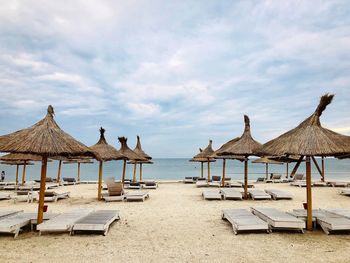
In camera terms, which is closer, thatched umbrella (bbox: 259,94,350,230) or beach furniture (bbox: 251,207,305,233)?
thatched umbrella (bbox: 259,94,350,230)

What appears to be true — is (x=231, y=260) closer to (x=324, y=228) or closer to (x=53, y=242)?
(x=324, y=228)

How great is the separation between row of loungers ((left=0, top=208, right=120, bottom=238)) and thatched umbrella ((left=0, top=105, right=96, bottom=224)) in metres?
0.39

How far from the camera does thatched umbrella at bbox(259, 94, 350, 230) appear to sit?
6.18 metres

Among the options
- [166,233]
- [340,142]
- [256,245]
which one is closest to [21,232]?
[166,233]

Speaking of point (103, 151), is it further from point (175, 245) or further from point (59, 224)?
point (175, 245)

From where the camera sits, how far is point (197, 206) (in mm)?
10445

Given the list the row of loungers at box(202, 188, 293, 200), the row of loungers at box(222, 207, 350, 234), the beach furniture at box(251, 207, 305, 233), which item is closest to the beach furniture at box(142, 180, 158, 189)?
the row of loungers at box(202, 188, 293, 200)

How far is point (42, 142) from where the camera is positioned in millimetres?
6332

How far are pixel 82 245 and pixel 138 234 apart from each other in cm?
141

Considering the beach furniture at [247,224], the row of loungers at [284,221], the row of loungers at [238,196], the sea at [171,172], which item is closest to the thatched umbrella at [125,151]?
the row of loungers at [238,196]

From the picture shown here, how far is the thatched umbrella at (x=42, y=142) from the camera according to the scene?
6.05 m

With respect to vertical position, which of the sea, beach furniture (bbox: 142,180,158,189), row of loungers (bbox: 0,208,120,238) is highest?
row of loungers (bbox: 0,208,120,238)

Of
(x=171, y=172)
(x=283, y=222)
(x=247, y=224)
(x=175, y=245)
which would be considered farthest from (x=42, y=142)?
(x=171, y=172)

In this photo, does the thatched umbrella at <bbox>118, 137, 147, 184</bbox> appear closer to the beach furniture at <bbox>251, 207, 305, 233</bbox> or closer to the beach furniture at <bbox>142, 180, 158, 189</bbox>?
the beach furniture at <bbox>142, 180, 158, 189</bbox>
